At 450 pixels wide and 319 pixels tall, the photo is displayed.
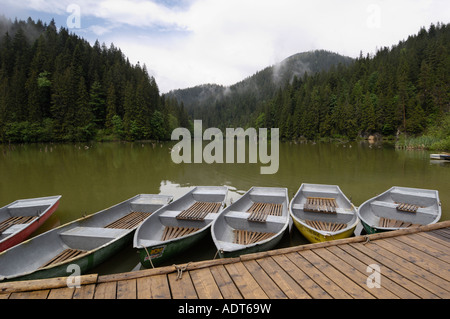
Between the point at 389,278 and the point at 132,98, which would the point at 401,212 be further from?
the point at 132,98

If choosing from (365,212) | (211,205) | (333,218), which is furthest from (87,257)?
(365,212)

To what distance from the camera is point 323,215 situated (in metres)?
8.03

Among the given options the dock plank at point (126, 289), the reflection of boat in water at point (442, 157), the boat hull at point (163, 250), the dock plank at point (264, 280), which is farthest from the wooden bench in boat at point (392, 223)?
the reflection of boat in water at point (442, 157)

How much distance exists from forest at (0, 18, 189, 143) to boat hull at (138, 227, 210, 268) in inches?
2361

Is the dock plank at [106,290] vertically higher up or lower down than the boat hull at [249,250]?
higher up

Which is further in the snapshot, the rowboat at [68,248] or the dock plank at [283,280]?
the rowboat at [68,248]

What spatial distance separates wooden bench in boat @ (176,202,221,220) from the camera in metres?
7.54

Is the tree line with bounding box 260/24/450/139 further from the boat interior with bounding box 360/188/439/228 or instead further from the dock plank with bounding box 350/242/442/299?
the dock plank with bounding box 350/242/442/299

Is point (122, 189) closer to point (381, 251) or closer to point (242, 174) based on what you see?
point (242, 174)

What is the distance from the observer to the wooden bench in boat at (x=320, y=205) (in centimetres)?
794

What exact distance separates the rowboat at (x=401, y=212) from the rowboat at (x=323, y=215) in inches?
22.3

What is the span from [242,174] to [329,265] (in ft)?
50.6

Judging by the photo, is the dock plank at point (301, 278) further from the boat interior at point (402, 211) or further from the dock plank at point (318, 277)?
the boat interior at point (402, 211)

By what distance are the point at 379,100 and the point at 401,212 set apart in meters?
67.7
